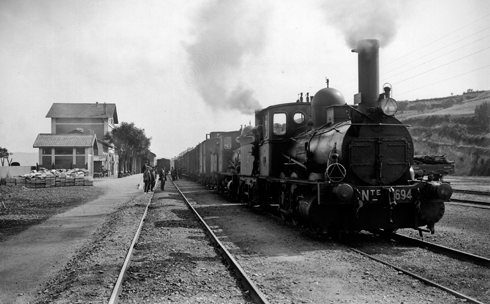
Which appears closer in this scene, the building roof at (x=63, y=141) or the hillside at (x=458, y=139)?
the building roof at (x=63, y=141)

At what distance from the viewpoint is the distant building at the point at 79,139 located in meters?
45.8

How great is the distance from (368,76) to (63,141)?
4408cm

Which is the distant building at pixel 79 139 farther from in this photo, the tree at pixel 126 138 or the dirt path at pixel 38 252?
the dirt path at pixel 38 252

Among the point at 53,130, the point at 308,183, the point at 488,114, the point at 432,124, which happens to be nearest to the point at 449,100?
the point at 432,124

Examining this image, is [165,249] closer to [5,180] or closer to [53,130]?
[5,180]

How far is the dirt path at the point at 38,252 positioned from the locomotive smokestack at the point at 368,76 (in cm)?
668

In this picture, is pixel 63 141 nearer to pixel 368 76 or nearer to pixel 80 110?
pixel 80 110

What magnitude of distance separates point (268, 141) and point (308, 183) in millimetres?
3431

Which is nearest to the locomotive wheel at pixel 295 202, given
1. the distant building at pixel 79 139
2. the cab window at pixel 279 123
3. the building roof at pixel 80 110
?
the cab window at pixel 279 123

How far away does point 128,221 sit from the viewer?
1253cm

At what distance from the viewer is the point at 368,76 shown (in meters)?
8.53

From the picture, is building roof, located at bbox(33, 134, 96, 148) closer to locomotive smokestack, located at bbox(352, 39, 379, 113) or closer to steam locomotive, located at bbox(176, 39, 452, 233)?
steam locomotive, located at bbox(176, 39, 452, 233)

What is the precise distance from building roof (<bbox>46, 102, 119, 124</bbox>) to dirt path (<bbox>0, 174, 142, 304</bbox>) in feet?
190

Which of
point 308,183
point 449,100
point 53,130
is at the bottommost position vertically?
point 308,183
